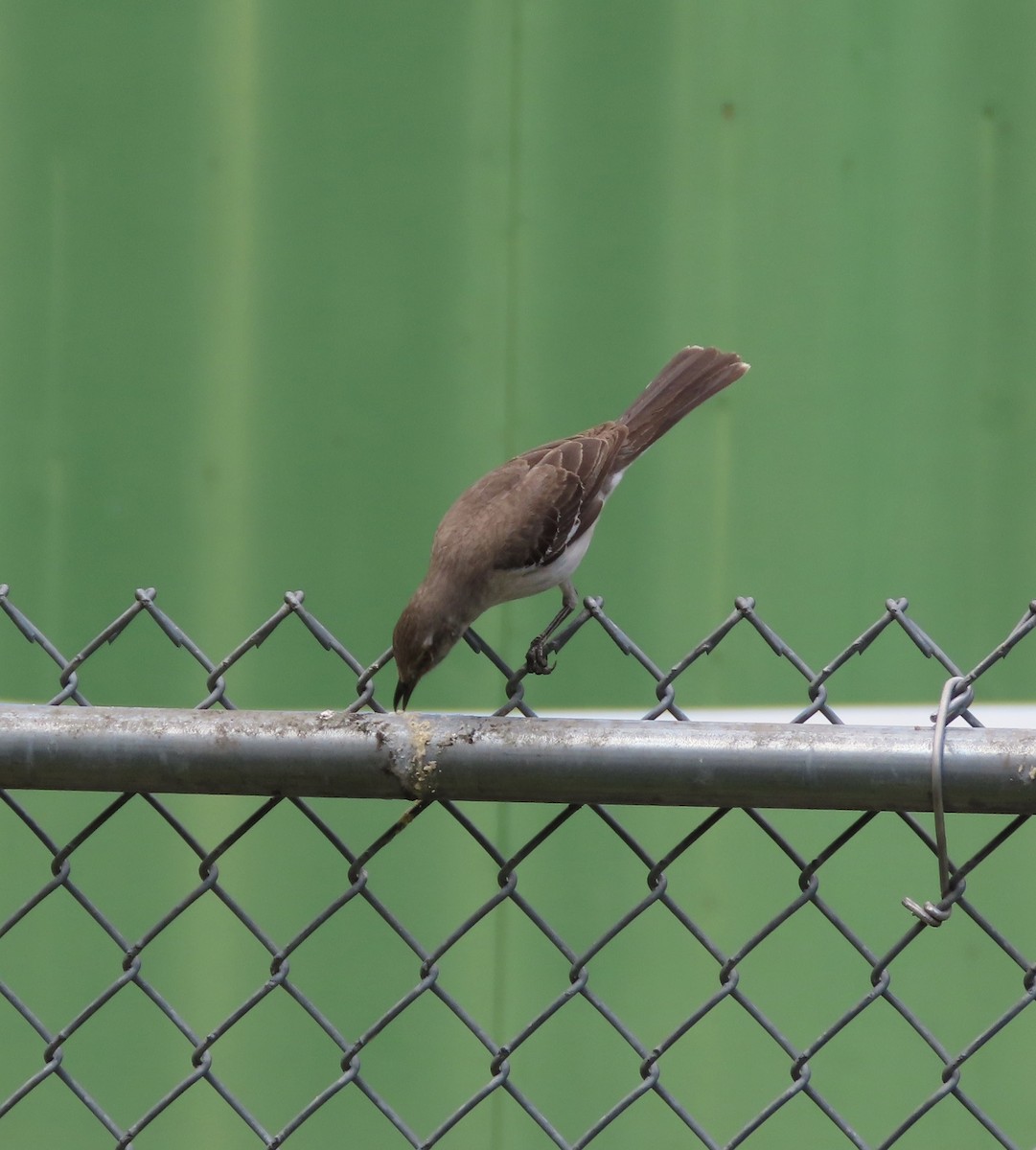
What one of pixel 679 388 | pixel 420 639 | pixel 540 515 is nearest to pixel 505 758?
pixel 420 639

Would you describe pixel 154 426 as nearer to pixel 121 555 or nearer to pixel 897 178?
pixel 121 555

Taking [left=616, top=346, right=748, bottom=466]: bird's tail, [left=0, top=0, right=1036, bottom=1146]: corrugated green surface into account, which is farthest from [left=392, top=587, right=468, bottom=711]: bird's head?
[left=616, top=346, right=748, bottom=466]: bird's tail

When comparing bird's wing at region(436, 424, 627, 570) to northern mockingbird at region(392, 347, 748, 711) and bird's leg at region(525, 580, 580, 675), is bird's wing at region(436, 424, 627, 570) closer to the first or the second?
northern mockingbird at region(392, 347, 748, 711)

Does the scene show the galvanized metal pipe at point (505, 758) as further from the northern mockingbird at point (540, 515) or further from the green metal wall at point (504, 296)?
the green metal wall at point (504, 296)

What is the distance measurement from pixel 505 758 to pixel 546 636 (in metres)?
1.58

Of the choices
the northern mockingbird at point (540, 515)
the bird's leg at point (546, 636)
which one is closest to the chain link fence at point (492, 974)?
the bird's leg at point (546, 636)

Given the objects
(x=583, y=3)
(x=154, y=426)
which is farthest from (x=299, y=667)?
(x=583, y=3)

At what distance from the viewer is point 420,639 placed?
2.62 meters

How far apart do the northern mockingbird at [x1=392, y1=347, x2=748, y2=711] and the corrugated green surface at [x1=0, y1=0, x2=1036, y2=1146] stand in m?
0.19

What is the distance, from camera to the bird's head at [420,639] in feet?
8.48

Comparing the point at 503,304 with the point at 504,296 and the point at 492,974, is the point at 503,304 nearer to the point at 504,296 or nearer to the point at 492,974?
the point at 504,296

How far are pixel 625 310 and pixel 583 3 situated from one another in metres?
0.79

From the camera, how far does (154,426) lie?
330 cm

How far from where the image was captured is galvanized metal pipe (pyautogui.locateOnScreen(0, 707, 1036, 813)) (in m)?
1.45
